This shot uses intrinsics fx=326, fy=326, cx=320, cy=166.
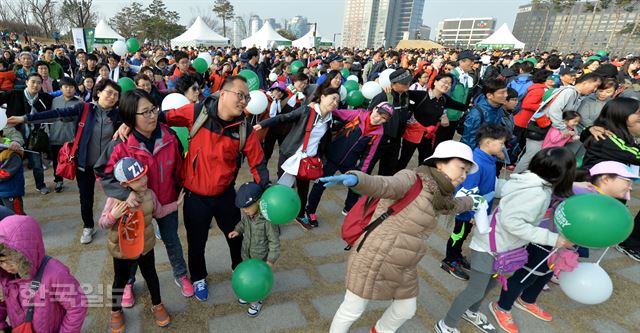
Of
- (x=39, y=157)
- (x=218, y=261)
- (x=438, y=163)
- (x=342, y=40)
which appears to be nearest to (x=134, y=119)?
(x=218, y=261)

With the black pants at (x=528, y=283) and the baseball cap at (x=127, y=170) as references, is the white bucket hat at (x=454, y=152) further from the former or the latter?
the baseball cap at (x=127, y=170)

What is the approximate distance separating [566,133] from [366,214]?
12.7ft

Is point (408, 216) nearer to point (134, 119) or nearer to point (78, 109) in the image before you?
point (134, 119)

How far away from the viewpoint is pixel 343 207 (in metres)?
5.13

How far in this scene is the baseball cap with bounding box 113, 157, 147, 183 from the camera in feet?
6.96

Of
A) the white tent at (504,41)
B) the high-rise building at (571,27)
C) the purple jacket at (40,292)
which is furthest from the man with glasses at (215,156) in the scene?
the high-rise building at (571,27)

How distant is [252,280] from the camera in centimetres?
260

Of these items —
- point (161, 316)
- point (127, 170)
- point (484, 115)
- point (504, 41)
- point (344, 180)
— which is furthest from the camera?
point (504, 41)

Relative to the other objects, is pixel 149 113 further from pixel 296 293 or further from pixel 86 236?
pixel 86 236

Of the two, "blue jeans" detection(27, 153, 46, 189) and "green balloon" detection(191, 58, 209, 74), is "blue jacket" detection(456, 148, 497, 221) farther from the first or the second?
"green balloon" detection(191, 58, 209, 74)

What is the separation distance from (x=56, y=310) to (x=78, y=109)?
1.95 m

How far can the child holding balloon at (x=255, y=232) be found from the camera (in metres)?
2.62

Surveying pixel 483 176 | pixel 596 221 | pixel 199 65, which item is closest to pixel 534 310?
pixel 483 176

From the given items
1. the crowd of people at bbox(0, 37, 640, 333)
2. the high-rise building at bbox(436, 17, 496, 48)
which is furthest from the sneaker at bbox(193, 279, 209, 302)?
the high-rise building at bbox(436, 17, 496, 48)
